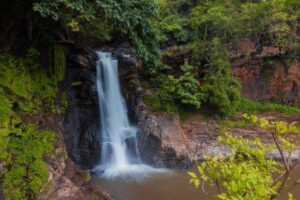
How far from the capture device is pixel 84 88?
13.4 m

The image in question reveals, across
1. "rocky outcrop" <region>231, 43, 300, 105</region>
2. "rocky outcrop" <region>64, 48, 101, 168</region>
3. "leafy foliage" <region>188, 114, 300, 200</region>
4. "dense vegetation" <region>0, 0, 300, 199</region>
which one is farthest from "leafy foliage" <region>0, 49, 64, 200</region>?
"rocky outcrop" <region>231, 43, 300, 105</region>

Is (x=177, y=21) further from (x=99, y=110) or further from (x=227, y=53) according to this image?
(x=99, y=110)

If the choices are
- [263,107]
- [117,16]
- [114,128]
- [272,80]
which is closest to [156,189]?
[114,128]

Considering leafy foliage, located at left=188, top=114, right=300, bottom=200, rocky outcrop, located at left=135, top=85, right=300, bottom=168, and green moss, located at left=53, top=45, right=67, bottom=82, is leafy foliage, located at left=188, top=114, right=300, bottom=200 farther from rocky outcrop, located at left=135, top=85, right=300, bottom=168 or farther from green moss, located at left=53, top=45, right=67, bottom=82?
rocky outcrop, located at left=135, top=85, right=300, bottom=168

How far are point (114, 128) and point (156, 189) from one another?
436 cm

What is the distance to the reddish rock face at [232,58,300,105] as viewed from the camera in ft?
55.3

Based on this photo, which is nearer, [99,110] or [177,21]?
[99,110]

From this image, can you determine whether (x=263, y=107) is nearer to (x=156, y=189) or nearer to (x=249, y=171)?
(x=156, y=189)

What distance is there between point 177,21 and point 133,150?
733 centimetres

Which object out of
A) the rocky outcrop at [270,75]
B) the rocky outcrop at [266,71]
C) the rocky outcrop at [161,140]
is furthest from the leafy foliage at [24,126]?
the rocky outcrop at [270,75]

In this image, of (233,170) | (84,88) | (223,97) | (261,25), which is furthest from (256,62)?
(233,170)

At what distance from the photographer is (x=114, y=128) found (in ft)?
44.7

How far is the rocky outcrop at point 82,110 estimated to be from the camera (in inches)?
483

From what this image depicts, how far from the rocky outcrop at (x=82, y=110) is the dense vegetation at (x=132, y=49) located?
0.95m
